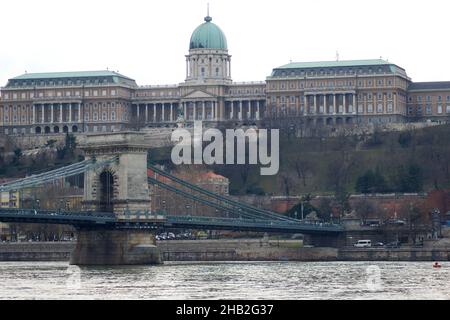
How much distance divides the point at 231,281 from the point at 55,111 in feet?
392

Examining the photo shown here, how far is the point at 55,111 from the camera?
186 m

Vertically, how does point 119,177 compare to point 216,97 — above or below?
below

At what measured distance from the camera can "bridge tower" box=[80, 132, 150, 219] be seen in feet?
287

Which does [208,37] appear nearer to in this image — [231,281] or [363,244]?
[363,244]

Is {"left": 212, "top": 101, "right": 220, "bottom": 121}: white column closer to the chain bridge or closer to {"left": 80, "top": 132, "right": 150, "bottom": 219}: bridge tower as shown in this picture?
the chain bridge

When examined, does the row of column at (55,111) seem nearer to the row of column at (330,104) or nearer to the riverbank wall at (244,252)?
the row of column at (330,104)

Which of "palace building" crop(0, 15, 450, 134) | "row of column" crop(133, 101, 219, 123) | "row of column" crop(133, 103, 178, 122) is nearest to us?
"palace building" crop(0, 15, 450, 134)

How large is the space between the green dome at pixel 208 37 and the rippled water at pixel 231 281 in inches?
4013

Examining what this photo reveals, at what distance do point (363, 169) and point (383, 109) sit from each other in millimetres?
33823

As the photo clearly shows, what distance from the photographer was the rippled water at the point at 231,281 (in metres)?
58.0

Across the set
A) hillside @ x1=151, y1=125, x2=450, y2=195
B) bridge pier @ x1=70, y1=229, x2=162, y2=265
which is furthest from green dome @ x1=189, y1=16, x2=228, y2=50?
bridge pier @ x1=70, y1=229, x2=162, y2=265

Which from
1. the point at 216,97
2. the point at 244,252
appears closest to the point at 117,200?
the point at 244,252

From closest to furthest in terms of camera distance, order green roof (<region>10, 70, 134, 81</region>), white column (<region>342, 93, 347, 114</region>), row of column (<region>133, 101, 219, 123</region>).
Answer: white column (<region>342, 93, 347, 114</region>), row of column (<region>133, 101, 219, 123</region>), green roof (<region>10, 70, 134, 81</region>)
